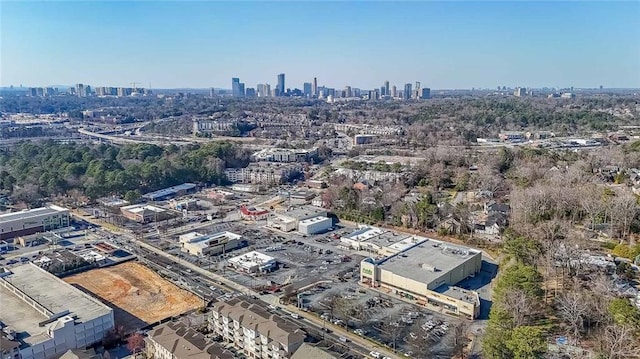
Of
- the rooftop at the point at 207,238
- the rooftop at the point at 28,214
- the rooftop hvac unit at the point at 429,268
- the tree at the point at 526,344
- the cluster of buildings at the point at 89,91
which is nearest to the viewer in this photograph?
the tree at the point at 526,344

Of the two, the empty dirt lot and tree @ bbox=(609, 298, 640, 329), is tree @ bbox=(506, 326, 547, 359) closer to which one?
tree @ bbox=(609, 298, 640, 329)

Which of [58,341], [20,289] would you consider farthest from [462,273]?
[20,289]

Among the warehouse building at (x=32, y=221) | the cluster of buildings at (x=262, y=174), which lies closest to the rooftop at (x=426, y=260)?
the cluster of buildings at (x=262, y=174)

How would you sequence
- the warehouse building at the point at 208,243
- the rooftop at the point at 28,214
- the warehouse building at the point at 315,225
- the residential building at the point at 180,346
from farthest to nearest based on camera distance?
the warehouse building at the point at 315,225, the rooftop at the point at 28,214, the warehouse building at the point at 208,243, the residential building at the point at 180,346

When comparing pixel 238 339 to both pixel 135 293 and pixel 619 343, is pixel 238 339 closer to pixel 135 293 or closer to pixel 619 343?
pixel 135 293

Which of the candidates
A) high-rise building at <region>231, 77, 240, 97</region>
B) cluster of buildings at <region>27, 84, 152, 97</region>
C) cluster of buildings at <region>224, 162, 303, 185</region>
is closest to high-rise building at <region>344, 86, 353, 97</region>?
high-rise building at <region>231, 77, 240, 97</region>

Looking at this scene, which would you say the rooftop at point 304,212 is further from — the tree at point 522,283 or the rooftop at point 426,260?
the tree at point 522,283
